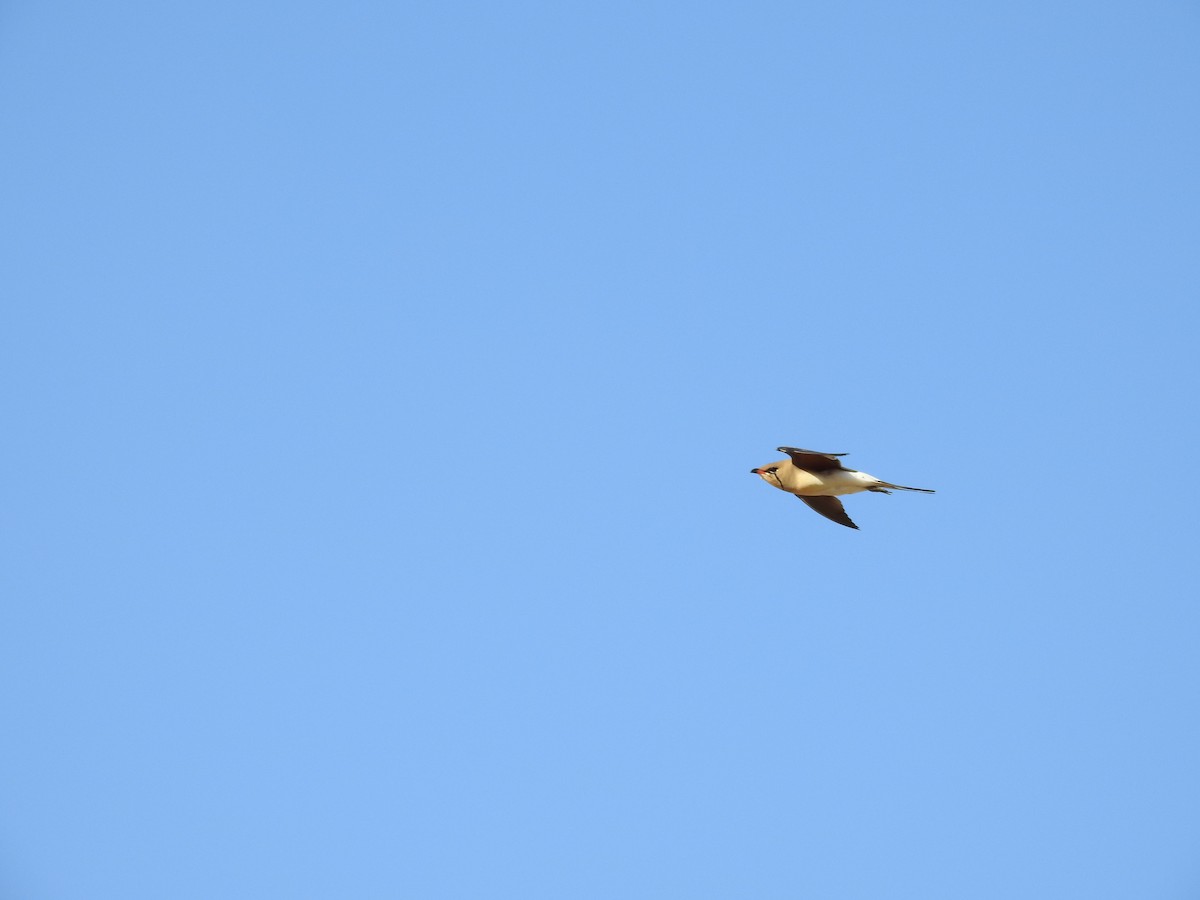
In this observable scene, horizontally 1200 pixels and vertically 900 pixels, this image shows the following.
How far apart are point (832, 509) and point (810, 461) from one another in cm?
154

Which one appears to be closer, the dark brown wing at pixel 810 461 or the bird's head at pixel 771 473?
the dark brown wing at pixel 810 461

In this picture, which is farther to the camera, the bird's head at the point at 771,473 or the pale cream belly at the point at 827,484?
the bird's head at the point at 771,473

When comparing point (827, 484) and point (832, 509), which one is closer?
point (827, 484)

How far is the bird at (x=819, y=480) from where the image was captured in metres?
26.6

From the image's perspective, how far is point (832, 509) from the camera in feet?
92.0

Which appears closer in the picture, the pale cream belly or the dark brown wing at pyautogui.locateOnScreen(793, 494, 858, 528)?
the pale cream belly

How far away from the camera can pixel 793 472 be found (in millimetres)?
27500

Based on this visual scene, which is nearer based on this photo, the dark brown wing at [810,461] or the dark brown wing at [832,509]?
the dark brown wing at [810,461]

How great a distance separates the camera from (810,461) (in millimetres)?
26984

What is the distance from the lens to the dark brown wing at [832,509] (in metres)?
28.0

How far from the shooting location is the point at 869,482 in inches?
1046

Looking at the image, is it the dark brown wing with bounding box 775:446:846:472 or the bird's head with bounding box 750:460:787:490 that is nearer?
the dark brown wing with bounding box 775:446:846:472

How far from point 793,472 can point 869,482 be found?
62.4 inches

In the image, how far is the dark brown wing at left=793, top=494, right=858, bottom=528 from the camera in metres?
28.0
